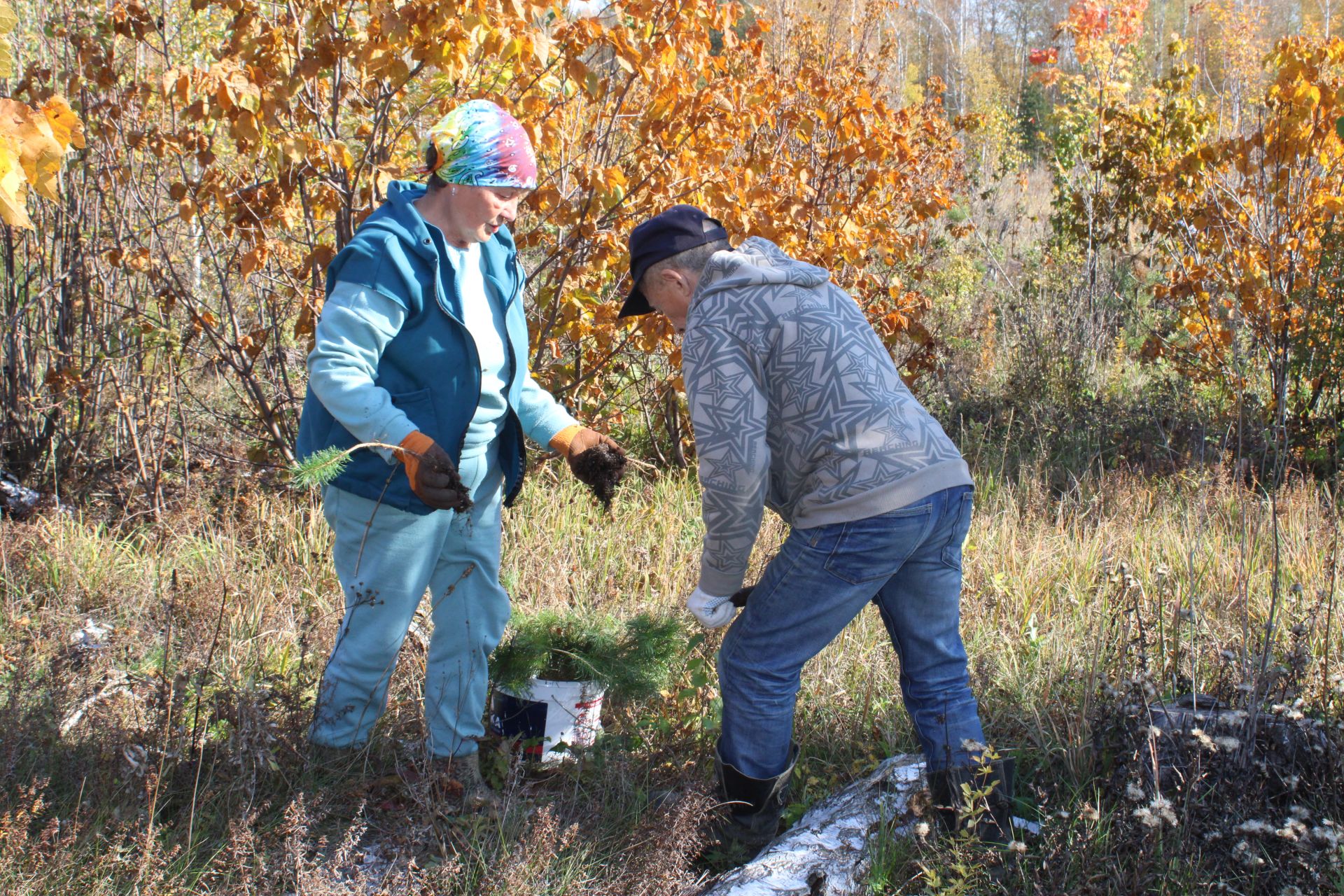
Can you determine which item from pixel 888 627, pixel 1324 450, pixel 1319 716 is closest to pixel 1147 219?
pixel 1324 450

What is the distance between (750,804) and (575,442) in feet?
3.29

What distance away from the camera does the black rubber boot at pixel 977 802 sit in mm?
2469

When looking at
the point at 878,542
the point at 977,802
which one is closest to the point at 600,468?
the point at 878,542

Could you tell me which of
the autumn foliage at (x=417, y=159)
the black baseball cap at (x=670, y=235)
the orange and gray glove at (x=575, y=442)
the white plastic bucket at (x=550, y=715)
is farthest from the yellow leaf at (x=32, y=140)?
the white plastic bucket at (x=550, y=715)

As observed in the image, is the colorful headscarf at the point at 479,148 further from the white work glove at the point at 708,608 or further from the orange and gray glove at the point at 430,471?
the white work glove at the point at 708,608

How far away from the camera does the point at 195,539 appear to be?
4.36 m

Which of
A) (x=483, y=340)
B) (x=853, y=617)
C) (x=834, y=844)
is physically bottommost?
(x=834, y=844)

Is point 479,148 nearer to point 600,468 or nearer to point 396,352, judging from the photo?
point 396,352

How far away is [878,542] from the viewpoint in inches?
90.0

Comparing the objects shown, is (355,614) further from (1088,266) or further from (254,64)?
(1088,266)

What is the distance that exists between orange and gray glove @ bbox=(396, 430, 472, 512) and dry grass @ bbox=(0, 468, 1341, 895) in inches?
24.9

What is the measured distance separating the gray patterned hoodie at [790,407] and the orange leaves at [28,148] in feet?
3.92

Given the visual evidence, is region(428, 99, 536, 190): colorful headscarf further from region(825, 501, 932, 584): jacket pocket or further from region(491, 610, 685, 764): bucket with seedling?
region(491, 610, 685, 764): bucket with seedling

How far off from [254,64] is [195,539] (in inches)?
75.8
